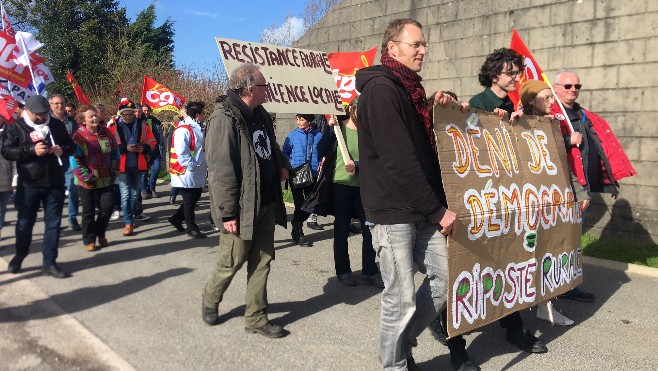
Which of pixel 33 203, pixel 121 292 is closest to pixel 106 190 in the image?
pixel 33 203

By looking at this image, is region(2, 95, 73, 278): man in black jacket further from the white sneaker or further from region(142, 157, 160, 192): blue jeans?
region(142, 157, 160, 192): blue jeans

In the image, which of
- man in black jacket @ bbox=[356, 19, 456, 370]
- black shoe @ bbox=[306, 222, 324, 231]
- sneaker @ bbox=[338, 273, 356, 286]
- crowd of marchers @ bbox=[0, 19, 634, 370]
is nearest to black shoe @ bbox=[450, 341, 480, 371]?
crowd of marchers @ bbox=[0, 19, 634, 370]

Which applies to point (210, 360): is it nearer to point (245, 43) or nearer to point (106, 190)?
Result: point (245, 43)

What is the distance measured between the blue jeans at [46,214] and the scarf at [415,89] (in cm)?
408

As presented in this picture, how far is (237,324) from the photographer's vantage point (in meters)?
4.18

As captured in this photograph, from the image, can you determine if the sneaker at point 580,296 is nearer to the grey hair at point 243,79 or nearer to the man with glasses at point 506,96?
the man with glasses at point 506,96

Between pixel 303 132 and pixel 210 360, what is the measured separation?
435 cm

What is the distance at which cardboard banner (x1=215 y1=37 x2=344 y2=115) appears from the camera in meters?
4.59

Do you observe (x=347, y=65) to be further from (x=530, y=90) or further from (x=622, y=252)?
(x=622, y=252)

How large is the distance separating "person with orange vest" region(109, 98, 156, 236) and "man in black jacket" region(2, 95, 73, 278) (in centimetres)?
197

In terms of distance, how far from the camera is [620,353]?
3.74 metres

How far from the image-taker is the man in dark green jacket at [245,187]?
3797 mm

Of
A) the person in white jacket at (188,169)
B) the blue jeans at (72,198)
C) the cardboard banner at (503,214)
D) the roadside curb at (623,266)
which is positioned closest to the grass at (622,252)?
the roadside curb at (623,266)

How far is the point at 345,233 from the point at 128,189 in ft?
13.4
